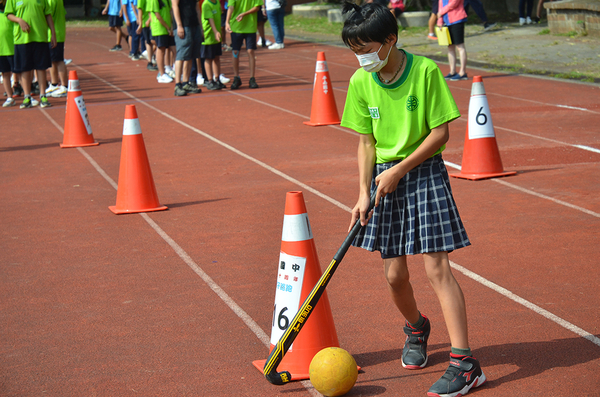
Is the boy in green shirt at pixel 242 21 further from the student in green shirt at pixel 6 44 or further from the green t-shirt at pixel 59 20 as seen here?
the student in green shirt at pixel 6 44

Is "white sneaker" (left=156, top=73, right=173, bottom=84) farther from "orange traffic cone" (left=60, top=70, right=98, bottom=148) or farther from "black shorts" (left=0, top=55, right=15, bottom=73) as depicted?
"orange traffic cone" (left=60, top=70, right=98, bottom=148)

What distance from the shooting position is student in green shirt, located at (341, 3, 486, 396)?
11.1 feet

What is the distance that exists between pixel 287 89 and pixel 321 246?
32.1ft

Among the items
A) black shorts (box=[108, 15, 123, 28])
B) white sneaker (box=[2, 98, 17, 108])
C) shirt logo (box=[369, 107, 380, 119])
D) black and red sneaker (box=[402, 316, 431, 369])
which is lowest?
white sneaker (box=[2, 98, 17, 108])

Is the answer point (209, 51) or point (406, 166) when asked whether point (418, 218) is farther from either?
point (209, 51)

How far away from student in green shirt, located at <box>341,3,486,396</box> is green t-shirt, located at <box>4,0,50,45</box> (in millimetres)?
10605

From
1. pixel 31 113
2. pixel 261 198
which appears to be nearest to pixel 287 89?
pixel 31 113

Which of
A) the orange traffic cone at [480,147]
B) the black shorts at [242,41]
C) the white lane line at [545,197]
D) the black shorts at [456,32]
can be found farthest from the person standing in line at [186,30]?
the white lane line at [545,197]

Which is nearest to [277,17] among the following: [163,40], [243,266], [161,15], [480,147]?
[163,40]

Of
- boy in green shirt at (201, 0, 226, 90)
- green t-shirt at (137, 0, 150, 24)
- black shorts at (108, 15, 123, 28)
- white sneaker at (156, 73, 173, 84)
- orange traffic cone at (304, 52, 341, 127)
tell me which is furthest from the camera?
black shorts at (108, 15, 123, 28)

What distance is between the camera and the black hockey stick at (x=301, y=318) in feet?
11.4

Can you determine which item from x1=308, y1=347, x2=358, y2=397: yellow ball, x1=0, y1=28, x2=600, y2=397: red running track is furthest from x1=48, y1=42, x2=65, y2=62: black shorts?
x1=308, y1=347, x2=358, y2=397: yellow ball

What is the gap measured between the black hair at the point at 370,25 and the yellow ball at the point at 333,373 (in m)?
1.42

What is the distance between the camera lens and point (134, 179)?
711cm
